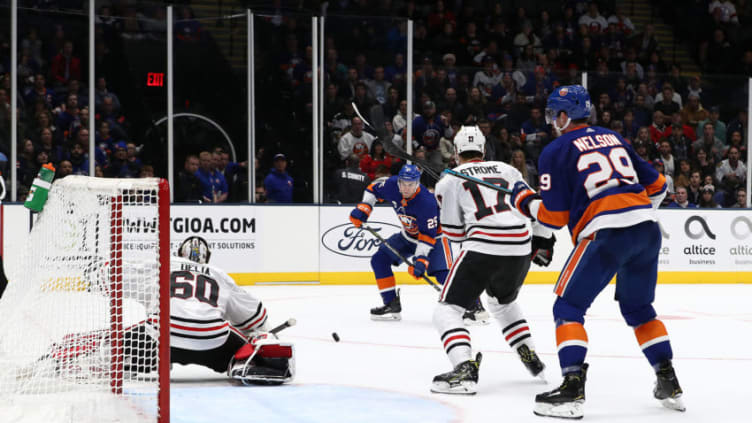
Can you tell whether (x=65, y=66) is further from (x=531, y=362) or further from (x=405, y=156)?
(x=531, y=362)

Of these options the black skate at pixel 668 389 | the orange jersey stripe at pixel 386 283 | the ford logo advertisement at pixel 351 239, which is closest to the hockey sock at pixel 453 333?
the black skate at pixel 668 389

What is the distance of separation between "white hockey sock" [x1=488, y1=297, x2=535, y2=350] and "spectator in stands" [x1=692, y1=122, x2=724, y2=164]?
7109 mm

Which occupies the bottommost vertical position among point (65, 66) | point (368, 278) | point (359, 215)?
point (368, 278)

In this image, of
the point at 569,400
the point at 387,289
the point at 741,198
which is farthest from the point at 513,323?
the point at 741,198

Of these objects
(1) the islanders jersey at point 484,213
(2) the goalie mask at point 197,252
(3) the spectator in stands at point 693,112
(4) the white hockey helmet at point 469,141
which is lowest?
(2) the goalie mask at point 197,252

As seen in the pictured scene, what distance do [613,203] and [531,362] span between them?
1107 millimetres

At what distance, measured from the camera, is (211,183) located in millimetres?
9477

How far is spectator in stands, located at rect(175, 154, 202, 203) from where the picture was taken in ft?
30.8

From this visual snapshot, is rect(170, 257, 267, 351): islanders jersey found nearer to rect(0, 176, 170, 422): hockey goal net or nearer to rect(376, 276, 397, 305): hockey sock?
rect(0, 176, 170, 422): hockey goal net

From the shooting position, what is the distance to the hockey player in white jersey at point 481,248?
4.11m

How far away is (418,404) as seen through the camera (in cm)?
375

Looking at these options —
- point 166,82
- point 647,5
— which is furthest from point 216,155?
point 647,5

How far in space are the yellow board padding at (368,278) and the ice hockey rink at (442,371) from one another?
187 cm

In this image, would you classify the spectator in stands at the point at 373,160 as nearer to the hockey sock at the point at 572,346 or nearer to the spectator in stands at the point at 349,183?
the spectator in stands at the point at 349,183
